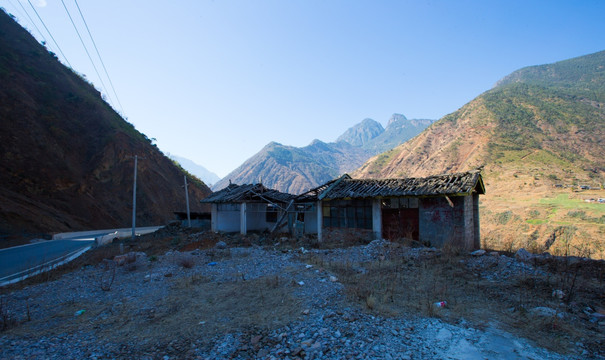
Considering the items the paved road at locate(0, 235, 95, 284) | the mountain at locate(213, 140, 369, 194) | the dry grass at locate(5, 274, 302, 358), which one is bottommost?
the paved road at locate(0, 235, 95, 284)

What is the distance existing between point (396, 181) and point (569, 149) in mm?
42617

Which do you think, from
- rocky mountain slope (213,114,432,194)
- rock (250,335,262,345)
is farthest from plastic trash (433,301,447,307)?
rocky mountain slope (213,114,432,194)

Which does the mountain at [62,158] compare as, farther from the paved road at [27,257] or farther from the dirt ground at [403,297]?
the dirt ground at [403,297]

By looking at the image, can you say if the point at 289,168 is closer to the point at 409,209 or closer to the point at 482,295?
the point at 409,209

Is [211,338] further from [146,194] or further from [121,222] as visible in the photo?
[146,194]

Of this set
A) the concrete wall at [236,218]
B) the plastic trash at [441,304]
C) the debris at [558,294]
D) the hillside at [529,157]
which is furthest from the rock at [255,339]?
the concrete wall at [236,218]

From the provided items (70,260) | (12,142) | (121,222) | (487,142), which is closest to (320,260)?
(70,260)

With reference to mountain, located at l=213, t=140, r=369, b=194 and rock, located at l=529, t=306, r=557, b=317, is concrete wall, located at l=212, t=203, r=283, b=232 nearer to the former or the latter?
rock, located at l=529, t=306, r=557, b=317

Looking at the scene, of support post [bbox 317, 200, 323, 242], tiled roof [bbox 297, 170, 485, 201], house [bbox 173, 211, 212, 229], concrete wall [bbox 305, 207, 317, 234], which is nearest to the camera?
tiled roof [bbox 297, 170, 485, 201]

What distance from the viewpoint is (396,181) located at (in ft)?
52.1

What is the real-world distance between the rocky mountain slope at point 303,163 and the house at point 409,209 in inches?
2661

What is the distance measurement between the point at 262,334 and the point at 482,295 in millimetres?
5054

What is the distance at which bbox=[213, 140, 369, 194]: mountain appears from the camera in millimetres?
97562

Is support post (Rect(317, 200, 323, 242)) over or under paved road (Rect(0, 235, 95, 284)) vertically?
over
